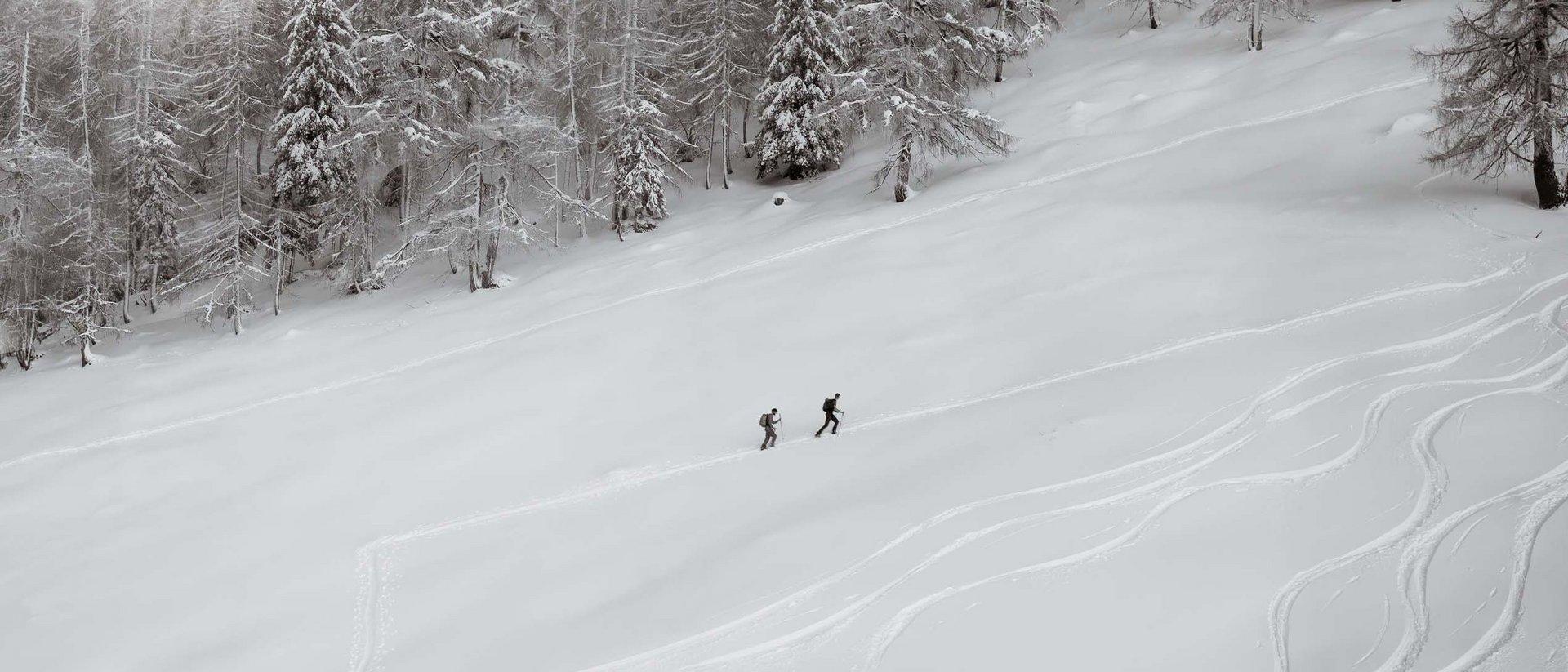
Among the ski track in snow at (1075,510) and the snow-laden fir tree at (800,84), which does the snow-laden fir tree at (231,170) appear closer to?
the snow-laden fir tree at (800,84)

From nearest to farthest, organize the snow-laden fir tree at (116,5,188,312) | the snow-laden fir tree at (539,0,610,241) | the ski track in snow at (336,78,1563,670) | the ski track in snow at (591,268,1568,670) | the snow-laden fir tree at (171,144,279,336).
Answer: the ski track in snow at (591,268,1568,670), the ski track in snow at (336,78,1563,670), the snow-laden fir tree at (171,144,279,336), the snow-laden fir tree at (116,5,188,312), the snow-laden fir tree at (539,0,610,241)

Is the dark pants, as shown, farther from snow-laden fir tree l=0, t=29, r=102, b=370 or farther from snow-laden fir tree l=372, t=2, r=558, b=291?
snow-laden fir tree l=0, t=29, r=102, b=370

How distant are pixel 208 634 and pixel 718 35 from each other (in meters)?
27.3

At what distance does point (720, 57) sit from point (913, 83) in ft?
34.2

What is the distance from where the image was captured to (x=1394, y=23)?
2855cm

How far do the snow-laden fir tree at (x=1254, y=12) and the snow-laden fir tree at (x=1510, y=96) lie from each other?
1190 cm

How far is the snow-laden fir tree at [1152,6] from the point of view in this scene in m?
35.4

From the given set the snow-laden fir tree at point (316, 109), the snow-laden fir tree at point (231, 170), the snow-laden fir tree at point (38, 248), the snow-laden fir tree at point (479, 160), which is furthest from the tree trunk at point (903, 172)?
the snow-laden fir tree at point (38, 248)

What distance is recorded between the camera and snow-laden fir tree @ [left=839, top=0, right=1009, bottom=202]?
2536 centimetres

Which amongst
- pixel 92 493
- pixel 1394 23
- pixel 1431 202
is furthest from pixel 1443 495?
pixel 1394 23

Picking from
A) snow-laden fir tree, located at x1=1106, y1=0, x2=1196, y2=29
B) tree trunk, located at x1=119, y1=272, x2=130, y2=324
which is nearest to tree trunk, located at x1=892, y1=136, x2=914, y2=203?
snow-laden fir tree, located at x1=1106, y1=0, x2=1196, y2=29

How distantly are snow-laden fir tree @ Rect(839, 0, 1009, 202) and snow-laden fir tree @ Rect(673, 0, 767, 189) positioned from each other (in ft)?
26.3

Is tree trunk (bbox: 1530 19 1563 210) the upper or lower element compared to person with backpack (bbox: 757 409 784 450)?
upper

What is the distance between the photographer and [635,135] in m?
30.7
